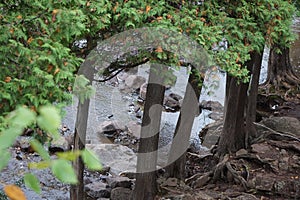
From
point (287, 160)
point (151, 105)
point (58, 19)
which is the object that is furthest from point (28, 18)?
point (287, 160)

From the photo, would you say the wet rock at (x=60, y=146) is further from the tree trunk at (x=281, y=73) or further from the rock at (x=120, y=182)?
the tree trunk at (x=281, y=73)

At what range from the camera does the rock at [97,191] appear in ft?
36.8

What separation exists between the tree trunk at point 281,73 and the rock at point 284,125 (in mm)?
3375

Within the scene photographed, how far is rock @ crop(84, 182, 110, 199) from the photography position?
1123 cm

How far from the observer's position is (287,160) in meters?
11.5

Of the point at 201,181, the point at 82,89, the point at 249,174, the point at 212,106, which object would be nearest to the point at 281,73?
the point at 212,106

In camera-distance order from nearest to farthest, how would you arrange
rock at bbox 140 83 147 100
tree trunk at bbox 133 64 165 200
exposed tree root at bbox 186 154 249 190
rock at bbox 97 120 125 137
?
tree trunk at bbox 133 64 165 200 → exposed tree root at bbox 186 154 249 190 → rock at bbox 97 120 125 137 → rock at bbox 140 83 147 100

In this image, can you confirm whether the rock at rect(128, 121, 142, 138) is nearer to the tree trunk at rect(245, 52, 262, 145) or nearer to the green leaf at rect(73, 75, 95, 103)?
the tree trunk at rect(245, 52, 262, 145)

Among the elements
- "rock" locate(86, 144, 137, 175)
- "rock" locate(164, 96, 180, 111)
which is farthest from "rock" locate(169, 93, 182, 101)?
"rock" locate(86, 144, 137, 175)

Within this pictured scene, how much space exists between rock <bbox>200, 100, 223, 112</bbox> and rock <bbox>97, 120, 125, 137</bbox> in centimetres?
345

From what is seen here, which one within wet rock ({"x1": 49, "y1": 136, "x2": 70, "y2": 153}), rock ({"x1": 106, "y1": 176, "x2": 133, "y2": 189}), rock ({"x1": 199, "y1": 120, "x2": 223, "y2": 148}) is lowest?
rock ({"x1": 106, "y1": 176, "x2": 133, "y2": 189})

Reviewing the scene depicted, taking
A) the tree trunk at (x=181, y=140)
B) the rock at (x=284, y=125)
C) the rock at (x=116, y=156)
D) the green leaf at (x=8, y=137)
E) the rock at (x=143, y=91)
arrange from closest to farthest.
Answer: the green leaf at (x=8, y=137) < the tree trunk at (x=181, y=140) < the rock at (x=116, y=156) < the rock at (x=284, y=125) < the rock at (x=143, y=91)

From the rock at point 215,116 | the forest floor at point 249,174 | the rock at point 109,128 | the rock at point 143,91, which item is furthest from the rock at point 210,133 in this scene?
the rock at point 143,91

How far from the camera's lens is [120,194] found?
10672mm
